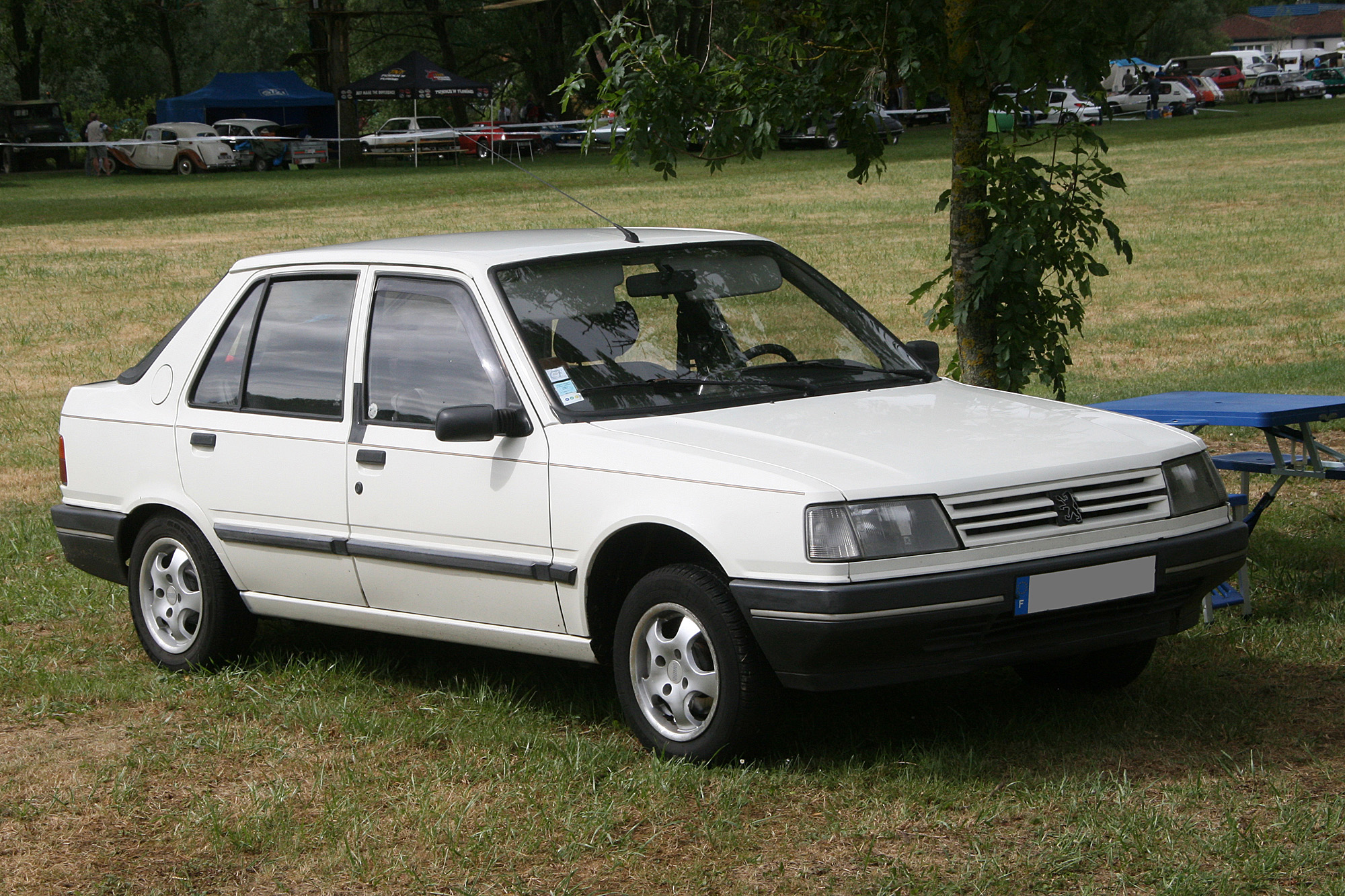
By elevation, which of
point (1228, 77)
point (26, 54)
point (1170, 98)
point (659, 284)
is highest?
point (26, 54)

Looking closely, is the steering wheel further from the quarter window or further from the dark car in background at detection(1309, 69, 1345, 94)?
the dark car in background at detection(1309, 69, 1345, 94)

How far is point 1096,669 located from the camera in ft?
18.4

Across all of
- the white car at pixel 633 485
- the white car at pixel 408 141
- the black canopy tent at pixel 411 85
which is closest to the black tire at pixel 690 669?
the white car at pixel 633 485

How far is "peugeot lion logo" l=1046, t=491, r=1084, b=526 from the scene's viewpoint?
473 centimetres

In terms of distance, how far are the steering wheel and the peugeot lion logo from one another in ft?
4.36

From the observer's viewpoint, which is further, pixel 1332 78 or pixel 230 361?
pixel 1332 78

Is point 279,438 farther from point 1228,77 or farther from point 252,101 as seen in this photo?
point 1228,77

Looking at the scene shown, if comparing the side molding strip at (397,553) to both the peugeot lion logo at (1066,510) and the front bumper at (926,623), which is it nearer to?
the front bumper at (926,623)

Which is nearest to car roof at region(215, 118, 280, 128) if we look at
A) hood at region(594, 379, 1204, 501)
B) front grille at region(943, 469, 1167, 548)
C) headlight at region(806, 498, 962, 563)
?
hood at region(594, 379, 1204, 501)

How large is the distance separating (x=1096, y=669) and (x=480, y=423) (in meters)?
2.21

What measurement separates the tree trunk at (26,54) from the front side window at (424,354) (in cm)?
5848

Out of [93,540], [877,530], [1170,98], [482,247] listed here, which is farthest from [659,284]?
[1170,98]

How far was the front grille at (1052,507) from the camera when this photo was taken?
4.62 metres

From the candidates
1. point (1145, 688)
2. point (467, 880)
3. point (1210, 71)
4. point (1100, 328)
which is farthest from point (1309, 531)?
point (1210, 71)
